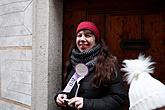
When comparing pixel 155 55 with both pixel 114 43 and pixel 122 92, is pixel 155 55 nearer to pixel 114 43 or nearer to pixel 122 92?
pixel 114 43

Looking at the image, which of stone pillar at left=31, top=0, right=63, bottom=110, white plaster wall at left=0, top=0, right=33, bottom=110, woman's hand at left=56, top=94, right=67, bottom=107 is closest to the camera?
woman's hand at left=56, top=94, right=67, bottom=107

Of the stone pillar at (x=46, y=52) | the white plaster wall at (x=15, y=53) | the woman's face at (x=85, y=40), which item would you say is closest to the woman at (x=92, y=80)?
the woman's face at (x=85, y=40)

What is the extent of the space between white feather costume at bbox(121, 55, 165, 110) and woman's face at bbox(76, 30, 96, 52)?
0.68 m

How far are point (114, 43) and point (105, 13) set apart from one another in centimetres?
34

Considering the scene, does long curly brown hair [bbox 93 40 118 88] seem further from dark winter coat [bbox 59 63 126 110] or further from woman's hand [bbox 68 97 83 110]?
woman's hand [bbox 68 97 83 110]

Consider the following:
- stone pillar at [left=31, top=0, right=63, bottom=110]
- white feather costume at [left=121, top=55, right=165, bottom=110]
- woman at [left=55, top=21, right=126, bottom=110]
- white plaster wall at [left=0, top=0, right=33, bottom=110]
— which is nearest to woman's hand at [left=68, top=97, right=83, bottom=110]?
woman at [left=55, top=21, right=126, bottom=110]

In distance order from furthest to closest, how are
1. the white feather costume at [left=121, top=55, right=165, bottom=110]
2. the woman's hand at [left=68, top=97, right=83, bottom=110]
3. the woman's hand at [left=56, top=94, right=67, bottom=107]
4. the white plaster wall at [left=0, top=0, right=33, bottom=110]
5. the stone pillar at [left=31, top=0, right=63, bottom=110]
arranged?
the white plaster wall at [left=0, top=0, right=33, bottom=110] < the stone pillar at [left=31, top=0, right=63, bottom=110] < the woman's hand at [left=56, top=94, right=67, bottom=107] < the woman's hand at [left=68, top=97, right=83, bottom=110] < the white feather costume at [left=121, top=55, right=165, bottom=110]

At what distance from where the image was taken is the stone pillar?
3.21 metres

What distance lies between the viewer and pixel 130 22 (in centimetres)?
302

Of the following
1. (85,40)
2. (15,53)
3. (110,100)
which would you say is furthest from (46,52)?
(110,100)

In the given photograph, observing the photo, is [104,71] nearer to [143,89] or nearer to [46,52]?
[143,89]

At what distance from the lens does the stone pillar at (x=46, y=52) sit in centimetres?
321

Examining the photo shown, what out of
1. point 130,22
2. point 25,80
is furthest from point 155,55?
point 25,80

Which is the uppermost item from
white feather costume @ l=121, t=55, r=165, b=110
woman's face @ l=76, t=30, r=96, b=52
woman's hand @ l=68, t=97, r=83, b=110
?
woman's face @ l=76, t=30, r=96, b=52
